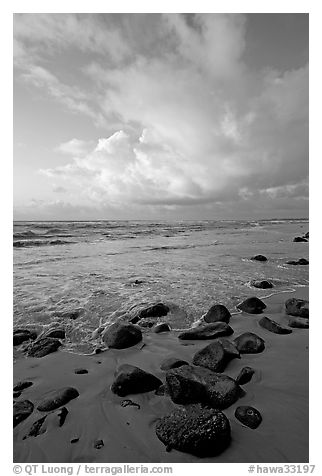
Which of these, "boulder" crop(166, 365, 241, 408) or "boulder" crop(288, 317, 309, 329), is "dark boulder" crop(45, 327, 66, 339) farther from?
"boulder" crop(288, 317, 309, 329)

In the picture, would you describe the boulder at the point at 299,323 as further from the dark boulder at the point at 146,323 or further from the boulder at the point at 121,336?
the boulder at the point at 121,336

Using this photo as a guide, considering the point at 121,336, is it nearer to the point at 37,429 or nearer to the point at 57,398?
the point at 57,398

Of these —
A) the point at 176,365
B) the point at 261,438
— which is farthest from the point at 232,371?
the point at 261,438

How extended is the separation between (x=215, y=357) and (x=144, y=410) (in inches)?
47.7

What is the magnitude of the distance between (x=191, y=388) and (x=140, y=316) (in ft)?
9.08

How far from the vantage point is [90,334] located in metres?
4.67

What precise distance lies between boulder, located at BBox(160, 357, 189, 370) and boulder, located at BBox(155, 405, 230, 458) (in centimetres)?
105

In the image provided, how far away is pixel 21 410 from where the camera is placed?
279 cm

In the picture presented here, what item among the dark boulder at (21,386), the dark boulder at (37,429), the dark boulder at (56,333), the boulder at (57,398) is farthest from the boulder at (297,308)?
the dark boulder at (21,386)

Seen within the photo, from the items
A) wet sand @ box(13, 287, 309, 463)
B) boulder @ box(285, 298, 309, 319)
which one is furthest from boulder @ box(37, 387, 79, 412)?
boulder @ box(285, 298, 309, 319)

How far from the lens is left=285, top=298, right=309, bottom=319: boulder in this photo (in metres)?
5.14

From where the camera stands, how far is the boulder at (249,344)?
12.7 feet
